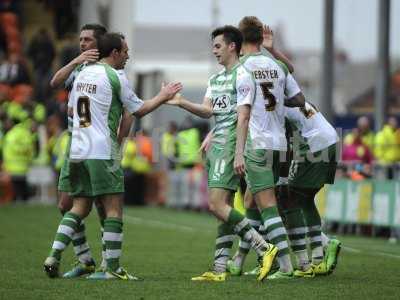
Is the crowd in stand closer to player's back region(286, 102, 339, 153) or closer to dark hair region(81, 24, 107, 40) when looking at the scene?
player's back region(286, 102, 339, 153)

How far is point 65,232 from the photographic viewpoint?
38.2 feet

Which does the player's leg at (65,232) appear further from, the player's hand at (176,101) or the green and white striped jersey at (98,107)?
the player's hand at (176,101)

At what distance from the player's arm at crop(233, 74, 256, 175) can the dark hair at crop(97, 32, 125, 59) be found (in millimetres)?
1150

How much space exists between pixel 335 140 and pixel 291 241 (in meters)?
1.19

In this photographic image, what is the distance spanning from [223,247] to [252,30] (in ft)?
6.63

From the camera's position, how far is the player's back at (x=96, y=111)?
37.8 ft

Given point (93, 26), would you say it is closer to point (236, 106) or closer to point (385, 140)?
point (236, 106)

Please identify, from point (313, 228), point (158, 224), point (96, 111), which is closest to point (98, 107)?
point (96, 111)

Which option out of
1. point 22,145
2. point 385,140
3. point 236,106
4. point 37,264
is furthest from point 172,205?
point 236,106

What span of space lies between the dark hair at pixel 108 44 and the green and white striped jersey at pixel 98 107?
13 centimetres

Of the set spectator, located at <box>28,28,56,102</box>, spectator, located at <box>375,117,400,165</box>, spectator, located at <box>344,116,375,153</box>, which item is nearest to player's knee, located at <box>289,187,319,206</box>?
spectator, located at <box>375,117,400,165</box>

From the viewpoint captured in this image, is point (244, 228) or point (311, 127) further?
point (311, 127)

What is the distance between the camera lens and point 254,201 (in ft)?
41.9

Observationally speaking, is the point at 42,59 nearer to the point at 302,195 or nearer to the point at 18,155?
the point at 18,155
